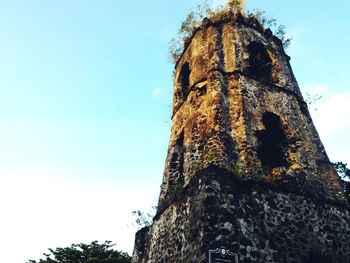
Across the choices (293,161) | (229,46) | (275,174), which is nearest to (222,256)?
(275,174)

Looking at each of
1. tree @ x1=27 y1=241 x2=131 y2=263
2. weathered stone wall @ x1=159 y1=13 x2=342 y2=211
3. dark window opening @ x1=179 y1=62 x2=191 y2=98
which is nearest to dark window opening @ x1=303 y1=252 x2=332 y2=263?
weathered stone wall @ x1=159 y1=13 x2=342 y2=211

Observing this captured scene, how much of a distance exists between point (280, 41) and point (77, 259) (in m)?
12.4

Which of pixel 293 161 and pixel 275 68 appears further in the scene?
pixel 275 68

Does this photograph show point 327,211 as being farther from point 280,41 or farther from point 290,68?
point 280,41

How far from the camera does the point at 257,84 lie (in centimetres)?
977

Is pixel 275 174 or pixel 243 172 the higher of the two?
pixel 275 174

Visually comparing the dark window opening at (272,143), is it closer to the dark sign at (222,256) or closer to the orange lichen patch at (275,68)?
the orange lichen patch at (275,68)

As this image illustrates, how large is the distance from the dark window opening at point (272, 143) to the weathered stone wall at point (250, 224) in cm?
108

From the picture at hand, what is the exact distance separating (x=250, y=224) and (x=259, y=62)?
6.22 meters

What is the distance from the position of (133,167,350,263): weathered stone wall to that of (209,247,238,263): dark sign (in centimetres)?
12

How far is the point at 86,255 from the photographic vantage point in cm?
1589

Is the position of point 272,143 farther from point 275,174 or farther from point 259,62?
point 259,62

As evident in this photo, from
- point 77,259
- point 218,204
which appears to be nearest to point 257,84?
point 218,204

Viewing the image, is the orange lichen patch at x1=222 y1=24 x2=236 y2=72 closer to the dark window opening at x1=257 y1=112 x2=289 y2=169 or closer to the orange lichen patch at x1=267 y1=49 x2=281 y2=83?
the orange lichen patch at x1=267 y1=49 x2=281 y2=83
